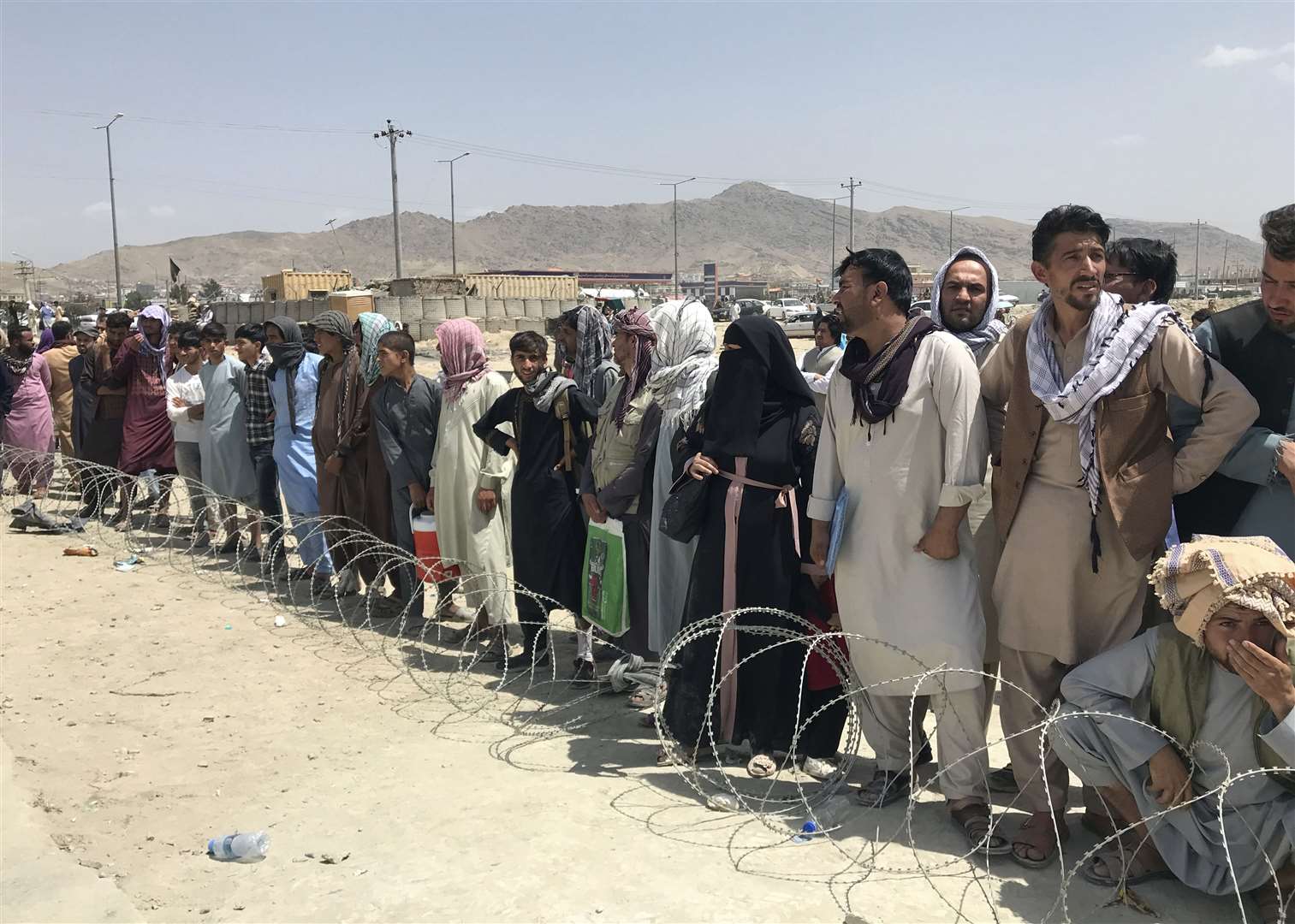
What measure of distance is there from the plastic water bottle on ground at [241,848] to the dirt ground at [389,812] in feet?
0.17

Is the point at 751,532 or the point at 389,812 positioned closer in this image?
the point at 389,812

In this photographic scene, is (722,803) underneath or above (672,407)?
underneath

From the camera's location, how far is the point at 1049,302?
358cm

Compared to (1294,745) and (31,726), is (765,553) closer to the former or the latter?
(1294,745)

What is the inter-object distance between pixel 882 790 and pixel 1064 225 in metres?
2.15

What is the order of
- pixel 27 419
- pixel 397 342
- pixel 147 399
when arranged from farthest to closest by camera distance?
pixel 27 419
pixel 147 399
pixel 397 342

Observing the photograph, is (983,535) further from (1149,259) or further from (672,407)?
(672,407)

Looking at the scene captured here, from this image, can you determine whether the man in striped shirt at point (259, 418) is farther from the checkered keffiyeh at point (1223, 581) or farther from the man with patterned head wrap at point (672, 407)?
the checkered keffiyeh at point (1223, 581)

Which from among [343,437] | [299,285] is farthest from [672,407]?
[299,285]

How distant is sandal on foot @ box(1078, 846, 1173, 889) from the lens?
3.36 m

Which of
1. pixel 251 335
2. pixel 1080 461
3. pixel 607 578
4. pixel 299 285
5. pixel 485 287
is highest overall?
pixel 299 285

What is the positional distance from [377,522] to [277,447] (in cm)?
127

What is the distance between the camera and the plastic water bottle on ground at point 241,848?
12.6 ft

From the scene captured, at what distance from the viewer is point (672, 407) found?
16.0 feet
